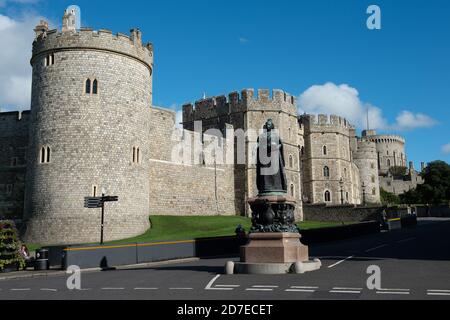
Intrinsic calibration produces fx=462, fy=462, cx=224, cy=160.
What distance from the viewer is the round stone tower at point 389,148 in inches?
4811

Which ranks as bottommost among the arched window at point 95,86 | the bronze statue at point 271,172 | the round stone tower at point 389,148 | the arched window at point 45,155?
A: the bronze statue at point 271,172

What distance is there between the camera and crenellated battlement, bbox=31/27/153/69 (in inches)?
1130

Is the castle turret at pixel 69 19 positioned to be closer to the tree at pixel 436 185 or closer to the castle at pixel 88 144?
the castle at pixel 88 144

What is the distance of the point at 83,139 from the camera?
2773cm

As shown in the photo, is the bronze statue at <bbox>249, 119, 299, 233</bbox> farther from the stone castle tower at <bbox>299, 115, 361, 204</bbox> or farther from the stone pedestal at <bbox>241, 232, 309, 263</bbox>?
the stone castle tower at <bbox>299, 115, 361, 204</bbox>

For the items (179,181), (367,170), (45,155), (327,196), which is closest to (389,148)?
(367,170)

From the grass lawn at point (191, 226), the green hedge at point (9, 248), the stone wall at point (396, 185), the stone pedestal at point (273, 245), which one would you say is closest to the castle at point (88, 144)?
the grass lawn at point (191, 226)

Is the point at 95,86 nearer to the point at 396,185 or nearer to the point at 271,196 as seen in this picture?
the point at 271,196

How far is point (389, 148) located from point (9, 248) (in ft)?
385

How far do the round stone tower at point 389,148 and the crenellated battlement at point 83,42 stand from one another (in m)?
102

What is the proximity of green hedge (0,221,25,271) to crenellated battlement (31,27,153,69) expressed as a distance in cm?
1362

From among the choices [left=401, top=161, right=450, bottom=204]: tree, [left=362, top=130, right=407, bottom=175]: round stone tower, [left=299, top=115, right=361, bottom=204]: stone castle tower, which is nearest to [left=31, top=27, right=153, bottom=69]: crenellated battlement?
[left=299, top=115, right=361, bottom=204]: stone castle tower

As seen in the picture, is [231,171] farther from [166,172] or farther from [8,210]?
[8,210]
